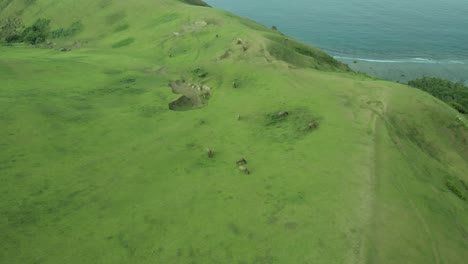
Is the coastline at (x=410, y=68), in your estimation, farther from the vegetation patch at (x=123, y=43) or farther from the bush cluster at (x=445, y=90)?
the vegetation patch at (x=123, y=43)

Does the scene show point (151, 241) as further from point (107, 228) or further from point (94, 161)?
point (94, 161)

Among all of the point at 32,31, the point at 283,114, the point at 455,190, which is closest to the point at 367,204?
the point at 455,190

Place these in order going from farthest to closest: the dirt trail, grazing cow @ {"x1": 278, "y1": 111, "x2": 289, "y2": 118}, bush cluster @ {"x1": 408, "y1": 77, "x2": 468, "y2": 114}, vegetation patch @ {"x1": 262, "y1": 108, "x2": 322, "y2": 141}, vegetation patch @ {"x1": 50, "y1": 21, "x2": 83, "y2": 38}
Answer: vegetation patch @ {"x1": 50, "y1": 21, "x2": 83, "y2": 38}, bush cluster @ {"x1": 408, "y1": 77, "x2": 468, "y2": 114}, grazing cow @ {"x1": 278, "y1": 111, "x2": 289, "y2": 118}, vegetation patch @ {"x1": 262, "y1": 108, "x2": 322, "y2": 141}, the dirt trail

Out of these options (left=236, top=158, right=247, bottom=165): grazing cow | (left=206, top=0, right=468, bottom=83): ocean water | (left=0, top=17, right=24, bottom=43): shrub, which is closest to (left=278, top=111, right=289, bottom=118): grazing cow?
(left=236, top=158, right=247, bottom=165): grazing cow

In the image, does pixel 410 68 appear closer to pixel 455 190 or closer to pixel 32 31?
pixel 455 190

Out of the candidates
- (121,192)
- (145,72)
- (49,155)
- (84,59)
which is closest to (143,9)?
(84,59)

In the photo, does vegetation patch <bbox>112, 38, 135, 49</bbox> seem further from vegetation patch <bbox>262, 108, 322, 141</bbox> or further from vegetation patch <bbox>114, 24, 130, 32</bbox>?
vegetation patch <bbox>262, 108, 322, 141</bbox>
